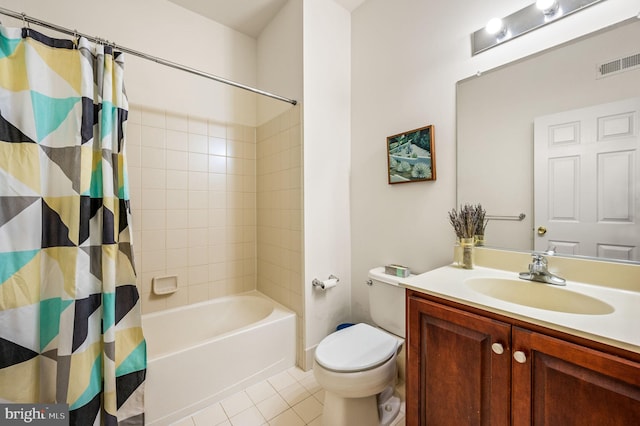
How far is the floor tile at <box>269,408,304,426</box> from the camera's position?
4.29ft

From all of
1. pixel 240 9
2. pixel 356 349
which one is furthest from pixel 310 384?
pixel 240 9

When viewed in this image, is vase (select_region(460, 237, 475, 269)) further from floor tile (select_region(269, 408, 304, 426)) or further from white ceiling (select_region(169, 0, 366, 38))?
white ceiling (select_region(169, 0, 366, 38))

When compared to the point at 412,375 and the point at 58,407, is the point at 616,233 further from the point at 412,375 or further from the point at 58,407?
the point at 58,407

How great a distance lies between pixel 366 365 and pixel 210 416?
3.11 feet

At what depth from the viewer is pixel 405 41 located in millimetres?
1603

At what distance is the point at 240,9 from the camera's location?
192cm

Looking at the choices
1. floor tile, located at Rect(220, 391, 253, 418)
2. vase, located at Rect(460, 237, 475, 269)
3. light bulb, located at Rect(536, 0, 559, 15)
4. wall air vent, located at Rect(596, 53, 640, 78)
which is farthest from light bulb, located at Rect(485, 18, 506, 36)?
floor tile, located at Rect(220, 391, 253, 418)

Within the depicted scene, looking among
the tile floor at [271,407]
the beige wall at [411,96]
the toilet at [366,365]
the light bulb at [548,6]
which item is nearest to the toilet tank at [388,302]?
the toilet at [366,365]

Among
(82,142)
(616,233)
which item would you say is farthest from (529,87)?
(82,142)

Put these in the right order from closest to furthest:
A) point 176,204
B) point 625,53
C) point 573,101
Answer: point 625,53
point 573,101
point 176,204

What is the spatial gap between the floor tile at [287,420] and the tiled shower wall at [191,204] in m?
1.07

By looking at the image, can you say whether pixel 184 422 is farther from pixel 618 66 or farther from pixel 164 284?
pixel 618 66

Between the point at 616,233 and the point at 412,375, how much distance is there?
0.95m

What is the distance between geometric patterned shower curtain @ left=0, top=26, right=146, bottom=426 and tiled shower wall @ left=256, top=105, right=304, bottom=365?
959 mm
